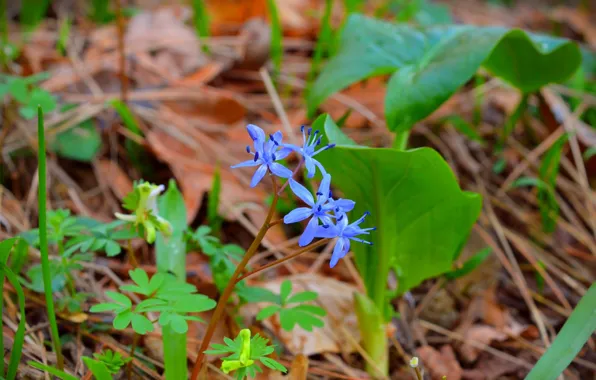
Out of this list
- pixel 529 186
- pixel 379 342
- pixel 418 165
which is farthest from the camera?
pixel 529 186

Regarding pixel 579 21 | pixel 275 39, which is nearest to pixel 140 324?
pixel 275 39

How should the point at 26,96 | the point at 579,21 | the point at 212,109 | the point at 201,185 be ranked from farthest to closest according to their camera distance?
A: the point at 579,21
the point at 212,109
the point at 201,185
the point at 26,96

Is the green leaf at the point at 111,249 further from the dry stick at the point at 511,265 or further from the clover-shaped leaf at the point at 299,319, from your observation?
the dry stick at the point at 511,265

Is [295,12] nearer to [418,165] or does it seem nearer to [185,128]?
[185,128]

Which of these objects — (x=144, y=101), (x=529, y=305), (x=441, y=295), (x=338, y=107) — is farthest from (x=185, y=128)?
(x=529, y=305)

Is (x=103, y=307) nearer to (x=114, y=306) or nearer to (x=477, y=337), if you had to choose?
(x=114, y=306)

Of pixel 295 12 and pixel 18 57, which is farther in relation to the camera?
pixel 295 12

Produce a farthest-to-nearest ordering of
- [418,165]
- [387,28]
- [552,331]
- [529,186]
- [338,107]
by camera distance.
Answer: [338,107]
[529,186]
[387,28]
[552,331]
[418,165]
